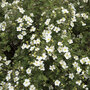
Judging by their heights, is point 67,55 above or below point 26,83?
above

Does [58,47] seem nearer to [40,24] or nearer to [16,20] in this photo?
[40,24]

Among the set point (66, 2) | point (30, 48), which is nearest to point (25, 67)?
point (30, 48)

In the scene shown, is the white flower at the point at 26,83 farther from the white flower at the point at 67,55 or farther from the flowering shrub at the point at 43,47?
the white flower at the point at 67,55

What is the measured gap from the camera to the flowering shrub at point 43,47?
262 centimetres

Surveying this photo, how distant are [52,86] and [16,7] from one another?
1447mm

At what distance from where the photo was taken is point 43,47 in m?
2.65

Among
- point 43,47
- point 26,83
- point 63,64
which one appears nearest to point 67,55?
point 63,64

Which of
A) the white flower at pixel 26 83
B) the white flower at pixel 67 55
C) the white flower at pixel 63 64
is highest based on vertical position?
the white flower at pixel 67 55

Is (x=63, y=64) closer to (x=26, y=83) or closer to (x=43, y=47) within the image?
(x=43, y=47)

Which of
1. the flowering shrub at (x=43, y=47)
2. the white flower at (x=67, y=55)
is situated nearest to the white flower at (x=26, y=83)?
the flowering shrub at (x=43, y=47)

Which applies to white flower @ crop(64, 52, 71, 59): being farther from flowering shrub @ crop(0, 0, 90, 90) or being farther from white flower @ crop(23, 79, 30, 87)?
white flower @ crop(23, 79, 30, 87)

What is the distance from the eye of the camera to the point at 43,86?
2770mm

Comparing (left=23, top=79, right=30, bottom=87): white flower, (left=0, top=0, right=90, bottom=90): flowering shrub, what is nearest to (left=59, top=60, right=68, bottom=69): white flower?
(left=0, top=0, right=90, bottom=90): flowering shrub

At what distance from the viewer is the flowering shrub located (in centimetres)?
262
